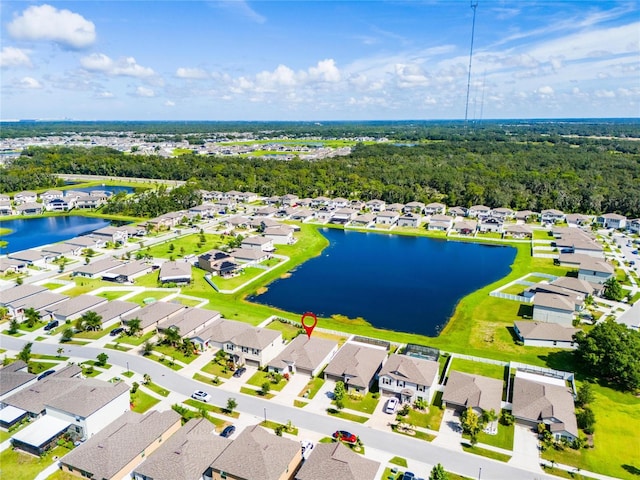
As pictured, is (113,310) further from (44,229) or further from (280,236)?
(44,229)

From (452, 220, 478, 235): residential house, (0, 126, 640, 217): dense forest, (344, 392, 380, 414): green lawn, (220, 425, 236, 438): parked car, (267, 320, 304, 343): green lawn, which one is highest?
(0, 126, 640, 217): dense forest

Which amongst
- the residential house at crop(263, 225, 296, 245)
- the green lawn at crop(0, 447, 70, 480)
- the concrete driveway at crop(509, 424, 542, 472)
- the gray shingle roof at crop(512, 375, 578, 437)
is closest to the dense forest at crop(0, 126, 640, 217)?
the residential house at crop(263, 225, 296, 245)

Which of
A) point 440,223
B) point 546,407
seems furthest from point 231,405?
point 440,223

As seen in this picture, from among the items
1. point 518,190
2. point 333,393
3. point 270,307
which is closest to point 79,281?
point 270,307

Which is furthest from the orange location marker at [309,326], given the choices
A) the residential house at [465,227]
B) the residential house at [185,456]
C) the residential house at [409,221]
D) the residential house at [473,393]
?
the residential house at [409,221]

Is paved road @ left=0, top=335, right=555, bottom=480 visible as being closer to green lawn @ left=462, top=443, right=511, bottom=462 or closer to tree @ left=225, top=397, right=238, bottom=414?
green lawn @ left=462, top=443, right=511, bottom=462

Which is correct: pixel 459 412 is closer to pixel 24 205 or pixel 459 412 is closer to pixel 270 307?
pixel 270 307
